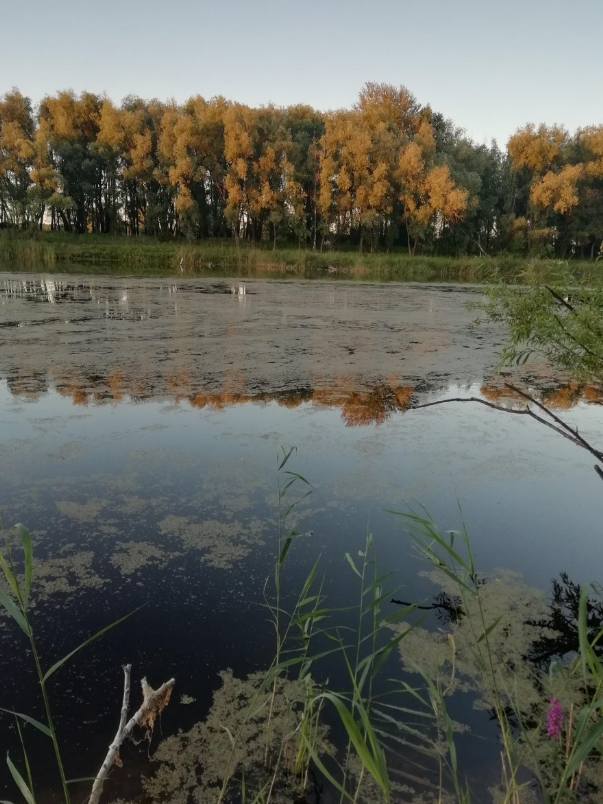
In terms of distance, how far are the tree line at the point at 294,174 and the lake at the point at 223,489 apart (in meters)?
19.4

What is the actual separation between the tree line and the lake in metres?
19.4

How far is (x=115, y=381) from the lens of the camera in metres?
4.58

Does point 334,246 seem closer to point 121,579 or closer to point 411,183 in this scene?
point 411,183

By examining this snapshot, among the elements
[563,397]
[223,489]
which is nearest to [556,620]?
[223,489]

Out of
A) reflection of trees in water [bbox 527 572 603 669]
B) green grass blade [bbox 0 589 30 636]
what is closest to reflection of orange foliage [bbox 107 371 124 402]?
reflection of trees in water [bbox 527 572 603 669]

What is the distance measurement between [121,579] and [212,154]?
25.5 meters

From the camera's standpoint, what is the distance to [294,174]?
2430 centimetres

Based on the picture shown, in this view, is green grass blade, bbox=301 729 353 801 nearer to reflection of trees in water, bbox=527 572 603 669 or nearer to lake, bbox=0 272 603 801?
lake, bbox=0 272 603 801

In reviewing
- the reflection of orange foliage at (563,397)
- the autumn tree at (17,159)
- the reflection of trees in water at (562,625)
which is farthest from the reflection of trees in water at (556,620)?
the autumn tree at (17,159)

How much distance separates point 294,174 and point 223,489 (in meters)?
23.9

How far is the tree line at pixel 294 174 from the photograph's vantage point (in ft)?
76.6

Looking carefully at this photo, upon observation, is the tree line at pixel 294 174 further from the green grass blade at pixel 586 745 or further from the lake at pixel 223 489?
the green grass blade at pixel 586 745

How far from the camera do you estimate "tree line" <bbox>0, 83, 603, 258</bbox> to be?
2336 cm

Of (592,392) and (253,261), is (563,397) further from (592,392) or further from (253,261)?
(253,261)
